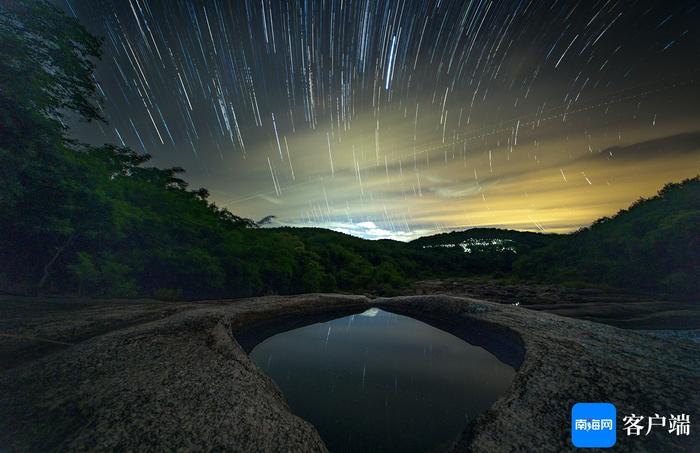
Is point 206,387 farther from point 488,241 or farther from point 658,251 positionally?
point 488,241

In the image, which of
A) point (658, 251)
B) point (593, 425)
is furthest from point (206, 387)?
point (658, 251)

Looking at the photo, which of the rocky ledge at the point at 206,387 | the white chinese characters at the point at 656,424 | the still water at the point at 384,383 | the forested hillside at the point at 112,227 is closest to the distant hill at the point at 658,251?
the forested hillside at the point at 112,227

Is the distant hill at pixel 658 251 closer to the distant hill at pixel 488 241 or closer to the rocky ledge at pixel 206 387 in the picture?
the rocky ledge at pixel 206 387

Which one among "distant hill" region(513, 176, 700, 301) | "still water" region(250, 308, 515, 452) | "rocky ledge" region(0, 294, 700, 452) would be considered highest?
"distant hill" region(513, 176, 700, 301)

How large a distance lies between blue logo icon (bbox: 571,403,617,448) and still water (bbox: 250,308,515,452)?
6.95 feet

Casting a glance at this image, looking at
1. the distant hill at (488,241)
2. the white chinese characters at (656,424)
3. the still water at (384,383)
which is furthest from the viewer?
the distant hill at (488,241)

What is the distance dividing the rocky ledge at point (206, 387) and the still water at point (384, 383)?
0.98 metres

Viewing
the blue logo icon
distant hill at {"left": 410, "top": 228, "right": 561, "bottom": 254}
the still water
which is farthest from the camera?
distant hill at {"left": 410, "top": 228, "right": 561, "bottom": 254}

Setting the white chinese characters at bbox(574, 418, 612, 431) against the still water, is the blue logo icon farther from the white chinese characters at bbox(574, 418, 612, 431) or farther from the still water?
the still water

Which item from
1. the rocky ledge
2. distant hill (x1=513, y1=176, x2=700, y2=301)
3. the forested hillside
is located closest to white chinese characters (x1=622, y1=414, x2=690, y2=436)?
the rocky ledge

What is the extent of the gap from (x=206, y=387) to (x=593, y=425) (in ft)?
23.8

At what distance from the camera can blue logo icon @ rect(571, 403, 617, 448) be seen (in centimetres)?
397

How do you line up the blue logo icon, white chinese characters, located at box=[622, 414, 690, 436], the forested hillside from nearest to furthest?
the blue logo icon
white chinese characters, located at box=[622, 414, 690, 436]
the forested hillside

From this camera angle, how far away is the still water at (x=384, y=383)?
17.4 feet
